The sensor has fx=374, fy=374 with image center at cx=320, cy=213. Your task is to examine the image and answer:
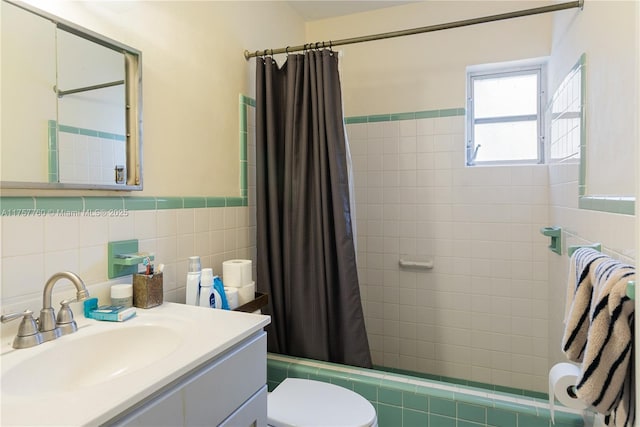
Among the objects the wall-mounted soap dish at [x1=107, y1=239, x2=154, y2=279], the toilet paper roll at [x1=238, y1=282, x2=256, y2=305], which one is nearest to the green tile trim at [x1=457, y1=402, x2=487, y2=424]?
the toilet paper roll at [x1=238, y1=282, x2=256, y2=305]

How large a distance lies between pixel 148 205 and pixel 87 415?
36.1 inches

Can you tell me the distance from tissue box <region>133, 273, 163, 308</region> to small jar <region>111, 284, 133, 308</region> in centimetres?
3

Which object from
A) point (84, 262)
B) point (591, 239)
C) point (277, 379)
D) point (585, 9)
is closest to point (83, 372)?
point (84, 262)

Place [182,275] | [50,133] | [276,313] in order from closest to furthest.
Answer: [50,133] → [182,275] → [276,313]

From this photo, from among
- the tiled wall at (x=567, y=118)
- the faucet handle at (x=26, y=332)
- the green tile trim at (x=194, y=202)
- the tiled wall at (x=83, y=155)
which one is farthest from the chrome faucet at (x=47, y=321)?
the tiled wall at (x=567, y=118)

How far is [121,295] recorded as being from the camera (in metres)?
1.25

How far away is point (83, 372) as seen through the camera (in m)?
1.00

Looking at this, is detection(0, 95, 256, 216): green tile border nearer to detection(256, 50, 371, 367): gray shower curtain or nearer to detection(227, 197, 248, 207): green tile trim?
detection(227, 197, 248, 207): green tile trim

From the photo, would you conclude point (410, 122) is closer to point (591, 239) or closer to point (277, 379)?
point (591, 239)

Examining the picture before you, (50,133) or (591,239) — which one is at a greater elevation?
(50,133)

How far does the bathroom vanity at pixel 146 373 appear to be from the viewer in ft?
2.30

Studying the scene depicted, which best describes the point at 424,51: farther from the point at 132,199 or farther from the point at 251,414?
the point at 251,414

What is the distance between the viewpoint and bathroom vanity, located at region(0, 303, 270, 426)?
700 mm

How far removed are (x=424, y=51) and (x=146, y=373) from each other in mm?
2455
